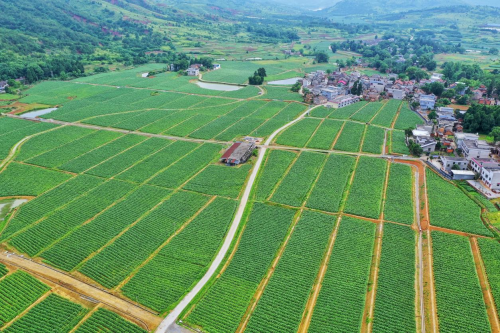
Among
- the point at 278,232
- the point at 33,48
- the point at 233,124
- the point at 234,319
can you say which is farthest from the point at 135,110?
the point at 33,48

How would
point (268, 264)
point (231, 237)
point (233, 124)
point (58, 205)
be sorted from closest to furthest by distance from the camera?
point (268, 264), point (231, 237), point (58, 205), point (233, 124)

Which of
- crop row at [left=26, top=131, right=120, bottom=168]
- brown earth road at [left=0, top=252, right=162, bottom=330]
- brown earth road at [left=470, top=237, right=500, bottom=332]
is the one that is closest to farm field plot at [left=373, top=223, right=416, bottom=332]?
brown earth road at [left=470, top=237, right=500, bottom=332]

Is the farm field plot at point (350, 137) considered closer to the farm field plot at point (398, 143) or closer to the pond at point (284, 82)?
the farm field plot at point (398, 143)

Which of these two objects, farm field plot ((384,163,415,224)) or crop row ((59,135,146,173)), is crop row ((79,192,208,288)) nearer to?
crop row ((59,135,146,173))

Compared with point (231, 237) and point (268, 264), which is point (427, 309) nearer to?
point (268, 264)

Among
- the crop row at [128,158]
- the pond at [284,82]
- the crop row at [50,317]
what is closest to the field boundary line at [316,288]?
the crop row at [50,317]

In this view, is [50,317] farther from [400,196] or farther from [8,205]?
[400,196]
